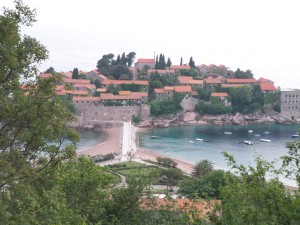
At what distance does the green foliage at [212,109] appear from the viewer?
133ft

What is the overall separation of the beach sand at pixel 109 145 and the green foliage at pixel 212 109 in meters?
8.45

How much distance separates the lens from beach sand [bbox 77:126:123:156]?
2841 centimetres

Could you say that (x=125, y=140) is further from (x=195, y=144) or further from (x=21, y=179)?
(x=21, y=179)

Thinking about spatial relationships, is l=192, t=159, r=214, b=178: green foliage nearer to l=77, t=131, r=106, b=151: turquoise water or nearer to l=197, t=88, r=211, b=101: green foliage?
l=77, t=131, r=106, b=151: turquoise water

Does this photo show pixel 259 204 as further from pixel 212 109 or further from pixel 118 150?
pixel 212 109

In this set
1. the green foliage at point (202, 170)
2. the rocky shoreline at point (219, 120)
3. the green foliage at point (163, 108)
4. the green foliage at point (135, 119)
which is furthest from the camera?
the green foliage at point (163, 108)

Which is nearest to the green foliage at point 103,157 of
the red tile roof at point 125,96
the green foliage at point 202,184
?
the green foliage at point 202,184

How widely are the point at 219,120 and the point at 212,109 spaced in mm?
1203

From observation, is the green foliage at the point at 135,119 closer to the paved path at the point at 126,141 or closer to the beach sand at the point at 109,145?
the paved path at the point at 126,141

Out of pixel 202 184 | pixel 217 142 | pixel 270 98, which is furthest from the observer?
pixel 270 98

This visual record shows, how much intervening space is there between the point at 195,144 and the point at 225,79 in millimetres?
14000

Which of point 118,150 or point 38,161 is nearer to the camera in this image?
point 38,161

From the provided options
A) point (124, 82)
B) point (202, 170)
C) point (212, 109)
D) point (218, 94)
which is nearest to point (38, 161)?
point (202, 170)

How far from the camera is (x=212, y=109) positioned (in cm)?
4050
